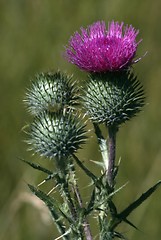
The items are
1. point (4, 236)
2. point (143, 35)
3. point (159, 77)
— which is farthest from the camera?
point (143, 35)

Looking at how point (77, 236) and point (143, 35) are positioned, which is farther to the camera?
point (143, 35)

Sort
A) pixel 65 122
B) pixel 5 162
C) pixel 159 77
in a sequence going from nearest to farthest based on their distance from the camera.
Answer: pixel 65 122
pixel 5 162
pixel 159 77

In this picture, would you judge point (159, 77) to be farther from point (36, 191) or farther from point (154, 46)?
point (36, 191)

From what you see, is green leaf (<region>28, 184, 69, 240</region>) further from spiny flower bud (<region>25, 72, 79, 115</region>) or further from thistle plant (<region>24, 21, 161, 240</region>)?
spiny flower bud (<region>25, 72, 79, 115</region>)

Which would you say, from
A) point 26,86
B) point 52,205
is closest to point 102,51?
point 52,205

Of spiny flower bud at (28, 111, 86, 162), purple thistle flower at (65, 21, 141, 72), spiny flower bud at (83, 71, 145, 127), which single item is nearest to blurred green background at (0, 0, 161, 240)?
spiny flower bud at (28, 111, 86, 162)

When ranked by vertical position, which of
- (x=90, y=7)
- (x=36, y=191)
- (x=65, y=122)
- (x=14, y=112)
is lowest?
(x=36, y=191)

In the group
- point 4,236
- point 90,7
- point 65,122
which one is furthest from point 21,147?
point 65,122

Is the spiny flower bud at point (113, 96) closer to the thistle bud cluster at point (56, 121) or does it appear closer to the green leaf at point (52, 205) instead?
the thistle bud cluster at point (56, 121)
